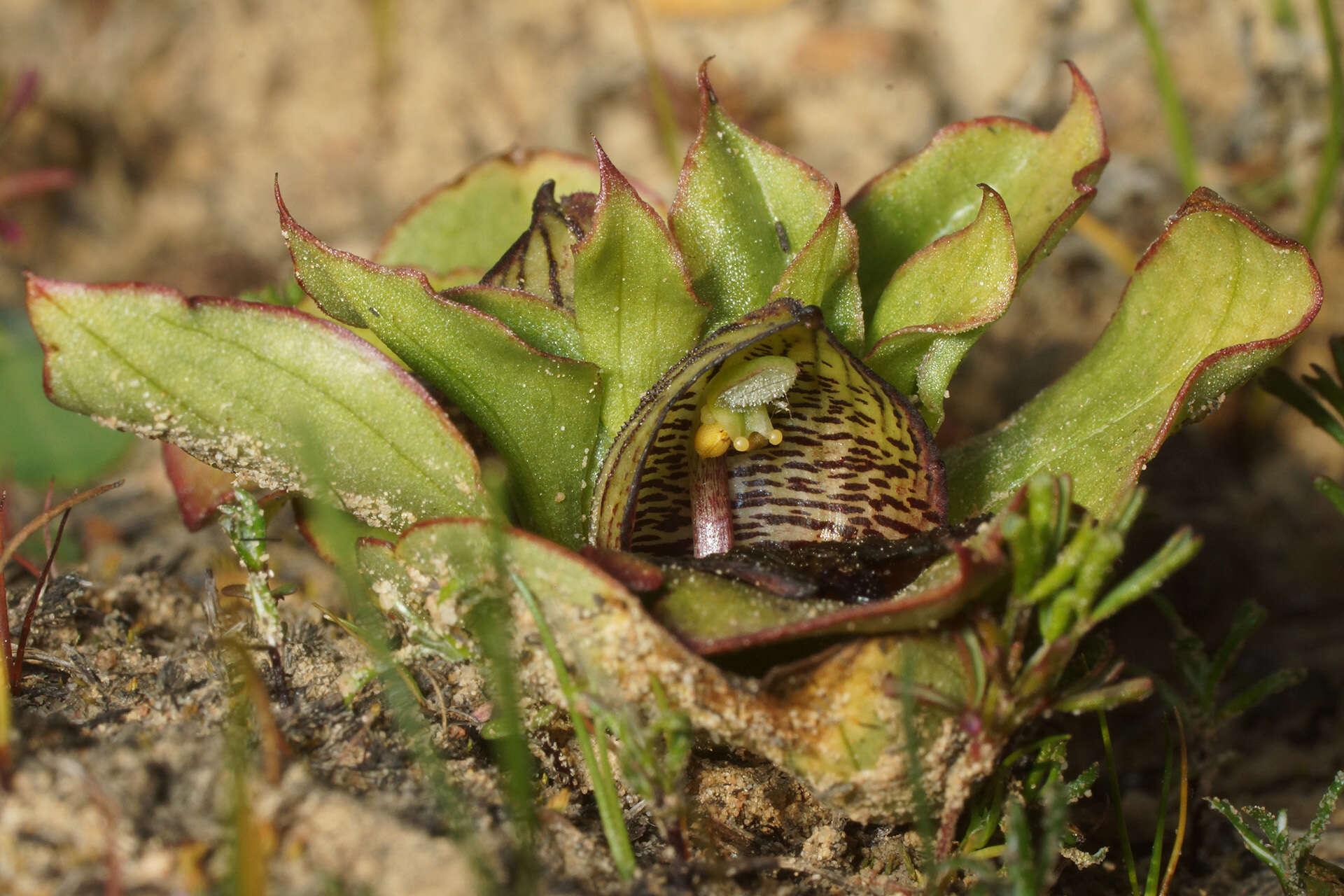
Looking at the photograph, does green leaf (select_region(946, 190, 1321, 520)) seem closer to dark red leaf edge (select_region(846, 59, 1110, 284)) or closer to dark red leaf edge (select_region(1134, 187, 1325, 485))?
dark red leaf edge (select_region(1134, 187, 1325, 485))

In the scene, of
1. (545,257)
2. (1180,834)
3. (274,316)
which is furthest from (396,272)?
(1180,834)

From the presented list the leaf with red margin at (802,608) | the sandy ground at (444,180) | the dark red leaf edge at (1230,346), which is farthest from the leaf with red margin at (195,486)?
the dark red leaf edge at (1230,346)

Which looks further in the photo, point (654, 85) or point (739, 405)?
point (654, 85)

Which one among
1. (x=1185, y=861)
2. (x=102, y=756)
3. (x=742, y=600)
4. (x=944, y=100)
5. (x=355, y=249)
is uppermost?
(x=944, y=100)

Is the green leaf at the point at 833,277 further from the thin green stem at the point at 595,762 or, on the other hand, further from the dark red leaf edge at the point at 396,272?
the thin green stem at the point at 595,762

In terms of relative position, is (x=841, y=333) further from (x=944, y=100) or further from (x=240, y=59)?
(x=240, y=59)

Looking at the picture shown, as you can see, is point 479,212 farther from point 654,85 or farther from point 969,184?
point 654,85

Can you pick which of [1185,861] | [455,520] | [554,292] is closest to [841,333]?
[554,292]
